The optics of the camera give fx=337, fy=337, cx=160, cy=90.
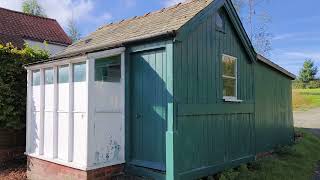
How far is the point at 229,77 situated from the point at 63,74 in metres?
4.86

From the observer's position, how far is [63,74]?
28.4 feet

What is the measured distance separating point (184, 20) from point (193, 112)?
226cm

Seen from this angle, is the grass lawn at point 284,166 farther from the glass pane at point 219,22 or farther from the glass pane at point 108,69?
the glass pane at point 219,22

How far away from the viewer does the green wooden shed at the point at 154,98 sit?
7.80 meters

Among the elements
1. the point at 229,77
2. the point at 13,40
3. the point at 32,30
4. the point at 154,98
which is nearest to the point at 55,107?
the point at 154,98

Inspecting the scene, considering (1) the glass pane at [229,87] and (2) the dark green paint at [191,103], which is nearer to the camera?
(2) the dark green paint at [191,103]

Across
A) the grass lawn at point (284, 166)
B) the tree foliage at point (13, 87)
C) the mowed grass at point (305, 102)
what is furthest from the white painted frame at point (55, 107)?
the mowed grass at point (305, 102)

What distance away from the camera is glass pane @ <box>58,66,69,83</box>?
8509mm

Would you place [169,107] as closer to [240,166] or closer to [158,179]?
[158,179]

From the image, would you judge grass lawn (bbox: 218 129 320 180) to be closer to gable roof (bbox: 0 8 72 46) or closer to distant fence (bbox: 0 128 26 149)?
distant fence (bbox: 0 128 26 149)

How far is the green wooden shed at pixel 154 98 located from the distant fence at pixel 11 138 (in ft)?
4.64

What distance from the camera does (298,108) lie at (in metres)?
38.8

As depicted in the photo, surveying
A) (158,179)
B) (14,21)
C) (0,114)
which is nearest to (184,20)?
(158,179)

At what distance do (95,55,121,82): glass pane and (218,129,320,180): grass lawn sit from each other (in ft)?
12.5
